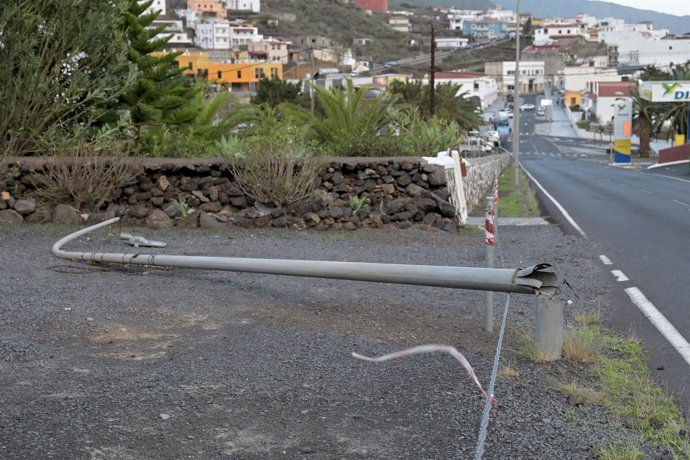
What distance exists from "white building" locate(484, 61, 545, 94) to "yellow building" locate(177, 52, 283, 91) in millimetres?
69430

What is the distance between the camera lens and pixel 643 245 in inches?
606

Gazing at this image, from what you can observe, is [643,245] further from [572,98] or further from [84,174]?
[572,98]

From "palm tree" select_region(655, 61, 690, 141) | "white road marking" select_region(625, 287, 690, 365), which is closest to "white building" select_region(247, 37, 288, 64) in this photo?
"palm tree" select_region(655, 61, 690, 141)

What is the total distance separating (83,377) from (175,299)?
2.74 meters

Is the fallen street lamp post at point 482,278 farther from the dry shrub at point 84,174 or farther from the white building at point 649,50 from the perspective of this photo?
the white building at point 649,50

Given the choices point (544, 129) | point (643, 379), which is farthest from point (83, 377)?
point (544, 129)

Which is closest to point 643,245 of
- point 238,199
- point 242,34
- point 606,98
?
point 238,199

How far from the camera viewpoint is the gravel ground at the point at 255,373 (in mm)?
5114

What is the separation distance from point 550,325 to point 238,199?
849cm

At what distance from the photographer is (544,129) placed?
123 metres

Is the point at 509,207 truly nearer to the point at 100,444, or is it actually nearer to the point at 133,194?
the point at 133,194

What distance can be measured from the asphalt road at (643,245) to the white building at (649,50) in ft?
385

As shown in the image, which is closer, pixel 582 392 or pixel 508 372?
pixel 582 392

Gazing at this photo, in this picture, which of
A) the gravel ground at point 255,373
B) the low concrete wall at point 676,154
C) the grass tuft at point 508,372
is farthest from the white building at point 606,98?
the grass tuft at point 508,372
